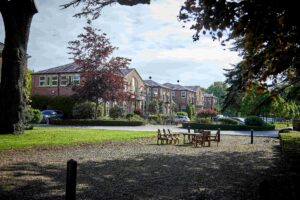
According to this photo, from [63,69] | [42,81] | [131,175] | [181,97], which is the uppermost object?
[63,69]

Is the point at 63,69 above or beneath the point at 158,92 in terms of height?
above

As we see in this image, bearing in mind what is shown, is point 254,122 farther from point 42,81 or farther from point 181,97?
point 181,97

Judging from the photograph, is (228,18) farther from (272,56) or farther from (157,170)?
(157,170)

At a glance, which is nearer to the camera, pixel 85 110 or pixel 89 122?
pixel 89 122

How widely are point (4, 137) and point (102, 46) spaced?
89.0 feet

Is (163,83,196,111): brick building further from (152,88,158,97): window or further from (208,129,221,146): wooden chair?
(208,129,221,146): wooden chair

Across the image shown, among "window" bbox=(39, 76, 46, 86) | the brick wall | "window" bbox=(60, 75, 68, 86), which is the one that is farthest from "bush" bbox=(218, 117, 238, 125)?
"window" bbox=(39, 76, 46, 86)

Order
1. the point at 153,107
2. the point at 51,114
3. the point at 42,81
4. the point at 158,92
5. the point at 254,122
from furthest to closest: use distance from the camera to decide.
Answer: the point at 158,92, the point at 153,107, the point at 42,81, the point at 51,114, the point at 254,122

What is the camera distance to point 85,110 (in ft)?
142

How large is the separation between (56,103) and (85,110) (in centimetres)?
765

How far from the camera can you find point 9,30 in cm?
2020

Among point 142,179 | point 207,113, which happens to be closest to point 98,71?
point 207,113

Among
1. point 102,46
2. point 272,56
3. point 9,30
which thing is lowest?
point 272,56

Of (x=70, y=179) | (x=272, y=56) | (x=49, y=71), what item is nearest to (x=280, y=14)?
(x=272, y=56)
